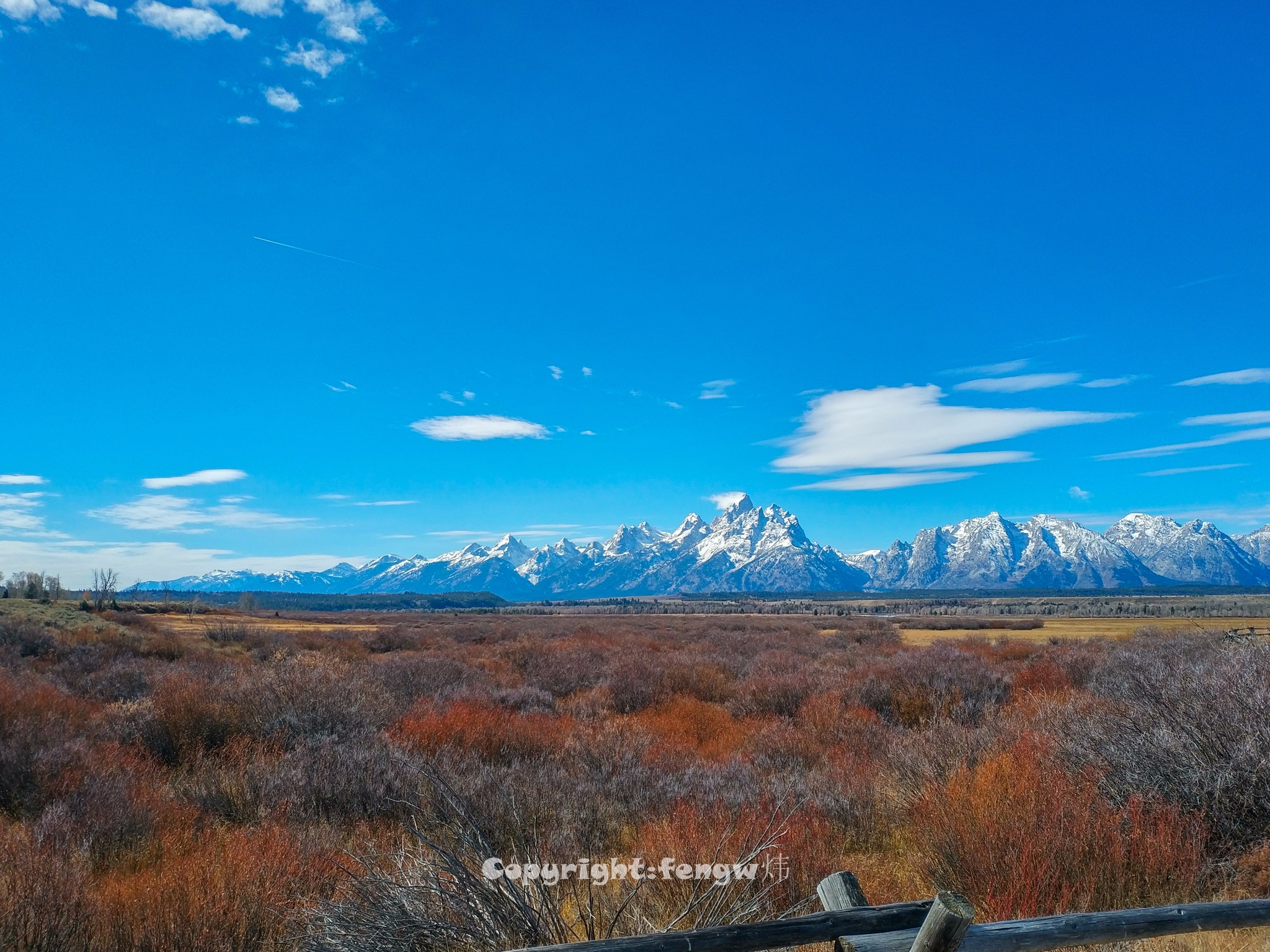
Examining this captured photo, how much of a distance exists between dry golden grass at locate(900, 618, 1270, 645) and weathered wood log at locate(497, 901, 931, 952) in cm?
4289

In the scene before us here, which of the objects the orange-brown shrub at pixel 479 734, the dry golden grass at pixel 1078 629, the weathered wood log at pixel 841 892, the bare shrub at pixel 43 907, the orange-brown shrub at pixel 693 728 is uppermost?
the weathered wood log at pixel 841 892

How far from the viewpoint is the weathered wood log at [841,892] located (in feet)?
10.6

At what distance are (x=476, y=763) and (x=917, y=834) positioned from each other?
191 inches

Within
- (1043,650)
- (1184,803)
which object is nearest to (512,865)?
(1184,803)

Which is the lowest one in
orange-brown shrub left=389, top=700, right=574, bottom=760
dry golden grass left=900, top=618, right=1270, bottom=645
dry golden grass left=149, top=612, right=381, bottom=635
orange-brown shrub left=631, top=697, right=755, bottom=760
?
dry golden grass left=900, top=618, right=1270, bottom=645

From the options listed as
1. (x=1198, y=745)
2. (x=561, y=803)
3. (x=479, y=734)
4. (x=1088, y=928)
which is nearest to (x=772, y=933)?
(x=1088, y=928)

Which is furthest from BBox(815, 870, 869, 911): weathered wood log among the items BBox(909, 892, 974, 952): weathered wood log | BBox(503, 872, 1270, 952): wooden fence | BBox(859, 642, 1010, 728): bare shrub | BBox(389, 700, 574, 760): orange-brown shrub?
BBox(859, 642, 1010, 728): bare shrub

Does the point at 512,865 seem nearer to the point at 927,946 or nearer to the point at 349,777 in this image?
the point at 927,946

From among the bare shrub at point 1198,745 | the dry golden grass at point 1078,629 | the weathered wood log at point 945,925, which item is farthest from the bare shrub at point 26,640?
the dry golden grass at point 1078,629

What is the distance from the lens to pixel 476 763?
25.4 feet

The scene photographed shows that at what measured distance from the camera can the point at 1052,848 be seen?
177 inches

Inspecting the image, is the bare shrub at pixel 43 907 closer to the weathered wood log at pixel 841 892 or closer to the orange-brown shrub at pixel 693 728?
the weathered wood log at pixel 841 892

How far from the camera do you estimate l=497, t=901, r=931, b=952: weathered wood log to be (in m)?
2.72

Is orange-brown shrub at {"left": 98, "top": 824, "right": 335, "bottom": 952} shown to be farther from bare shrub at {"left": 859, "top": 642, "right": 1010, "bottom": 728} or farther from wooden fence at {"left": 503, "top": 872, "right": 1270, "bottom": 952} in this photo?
bare shrub at {"left": 859, "top": 642, "right": 1010, "bottom": 728}
